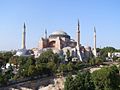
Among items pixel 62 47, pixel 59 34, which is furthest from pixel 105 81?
pixel 59 34

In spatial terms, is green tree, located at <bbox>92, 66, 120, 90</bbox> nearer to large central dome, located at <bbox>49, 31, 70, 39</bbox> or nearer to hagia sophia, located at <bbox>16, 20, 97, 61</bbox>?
hagia sophia, located at <bbox>16, 20, 97, 61</bbox>

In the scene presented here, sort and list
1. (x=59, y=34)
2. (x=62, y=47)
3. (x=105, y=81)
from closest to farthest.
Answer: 1. (x=105, y=81)
2. (x=62, y=47)
3. (x=59, y=34)

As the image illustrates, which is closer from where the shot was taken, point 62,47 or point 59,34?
point 62,47

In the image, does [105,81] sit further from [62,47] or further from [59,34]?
[59,34]

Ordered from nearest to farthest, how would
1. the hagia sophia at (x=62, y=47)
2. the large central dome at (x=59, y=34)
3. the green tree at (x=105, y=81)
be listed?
the green tree at (x=105, y=81), the hagia sophia at (x=62, y=47), the large central dome at (x=59, y=34)

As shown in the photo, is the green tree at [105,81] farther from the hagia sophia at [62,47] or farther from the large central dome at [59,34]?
the large central dome at [59,34]

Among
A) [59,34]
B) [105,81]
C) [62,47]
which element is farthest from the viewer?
[59,34]

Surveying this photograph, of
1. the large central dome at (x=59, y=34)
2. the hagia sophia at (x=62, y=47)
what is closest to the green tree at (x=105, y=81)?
the hagia sophia at (x=62, y=47)

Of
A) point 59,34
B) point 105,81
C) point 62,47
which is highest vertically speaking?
point 59,34

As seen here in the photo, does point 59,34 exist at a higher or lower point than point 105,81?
higher
